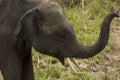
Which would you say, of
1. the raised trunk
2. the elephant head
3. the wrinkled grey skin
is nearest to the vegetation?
the wrinkled grey skin

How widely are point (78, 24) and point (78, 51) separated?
8.88 ft

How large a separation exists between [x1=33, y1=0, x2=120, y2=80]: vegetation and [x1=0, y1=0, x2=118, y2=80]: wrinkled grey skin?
1.13m

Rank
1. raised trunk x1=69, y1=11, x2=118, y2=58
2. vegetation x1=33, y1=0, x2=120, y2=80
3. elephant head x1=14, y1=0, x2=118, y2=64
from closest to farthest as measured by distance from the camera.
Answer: raised trunk x1=69, y1=11, x2=118, y2=58 → elephant head x1=14, y1=0, x2=118, y2=64 → vegetation x1=33, y1=0, x2=120, y2=80

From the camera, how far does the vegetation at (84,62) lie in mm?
4688

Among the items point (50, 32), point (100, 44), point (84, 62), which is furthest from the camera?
point (84, 62)

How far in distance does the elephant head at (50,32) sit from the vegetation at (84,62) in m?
1.25

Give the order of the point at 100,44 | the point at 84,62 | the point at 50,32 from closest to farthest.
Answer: the point at 100,44, the point at 50,32, the point at 84,62

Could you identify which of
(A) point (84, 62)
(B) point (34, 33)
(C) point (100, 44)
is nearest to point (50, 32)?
(B) point (34, 33)

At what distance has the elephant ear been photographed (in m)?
3.35

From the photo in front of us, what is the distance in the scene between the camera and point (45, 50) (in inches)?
132

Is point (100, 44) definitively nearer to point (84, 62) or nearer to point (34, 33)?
point (34, 33)

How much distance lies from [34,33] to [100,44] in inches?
19.2

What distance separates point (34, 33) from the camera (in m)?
3.36

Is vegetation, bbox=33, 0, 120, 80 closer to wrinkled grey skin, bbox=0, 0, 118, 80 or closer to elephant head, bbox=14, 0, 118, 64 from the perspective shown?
wrinkled grey skin, bbox=0, 0, 118, 80
